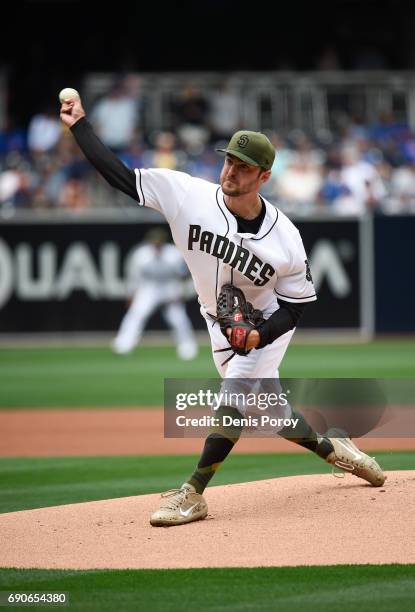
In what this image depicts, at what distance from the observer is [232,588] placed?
4961 millimetres

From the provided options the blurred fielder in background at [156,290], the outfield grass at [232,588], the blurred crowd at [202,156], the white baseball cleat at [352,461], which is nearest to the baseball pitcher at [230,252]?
the white baseball cleat at [352,461]

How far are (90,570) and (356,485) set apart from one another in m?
2.25

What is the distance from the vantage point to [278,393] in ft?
20.9

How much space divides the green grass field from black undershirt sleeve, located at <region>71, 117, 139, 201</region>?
1.99 metres

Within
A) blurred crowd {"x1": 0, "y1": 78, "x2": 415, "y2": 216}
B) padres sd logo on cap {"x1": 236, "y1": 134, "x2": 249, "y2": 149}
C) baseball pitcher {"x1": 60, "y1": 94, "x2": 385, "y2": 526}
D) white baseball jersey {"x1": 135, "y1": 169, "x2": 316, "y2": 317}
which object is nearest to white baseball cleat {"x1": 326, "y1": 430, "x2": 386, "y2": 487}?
baseball pitcher {"x1": 60, "y1": 94, "x2": 385, "y2": 526}

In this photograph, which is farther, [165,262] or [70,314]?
[70,314]

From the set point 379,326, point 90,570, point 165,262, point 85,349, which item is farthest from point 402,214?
point 90,570

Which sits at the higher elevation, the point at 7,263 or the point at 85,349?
the point at 7,263

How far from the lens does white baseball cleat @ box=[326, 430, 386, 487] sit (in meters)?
6.72

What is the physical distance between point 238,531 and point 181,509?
0.35 metres

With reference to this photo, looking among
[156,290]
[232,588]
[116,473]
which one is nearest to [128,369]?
[156,290]

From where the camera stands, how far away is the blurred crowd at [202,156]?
19.5 meters

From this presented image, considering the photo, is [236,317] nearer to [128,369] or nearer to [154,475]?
[154,475]

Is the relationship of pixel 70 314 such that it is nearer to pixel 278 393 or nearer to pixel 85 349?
pixel 85 349
